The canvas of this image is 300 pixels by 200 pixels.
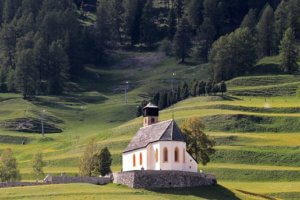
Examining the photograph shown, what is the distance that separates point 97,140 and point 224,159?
2774cm

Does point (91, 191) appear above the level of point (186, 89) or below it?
below

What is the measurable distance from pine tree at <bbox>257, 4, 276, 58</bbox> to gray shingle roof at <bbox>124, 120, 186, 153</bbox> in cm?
9190

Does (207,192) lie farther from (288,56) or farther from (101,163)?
(288,56)

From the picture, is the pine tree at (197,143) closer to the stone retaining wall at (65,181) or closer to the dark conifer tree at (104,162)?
→ the dark conifer tree at (104,162)

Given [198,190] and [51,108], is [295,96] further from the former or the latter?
[198,190]

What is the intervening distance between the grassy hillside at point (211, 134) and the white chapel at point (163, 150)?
5.39m

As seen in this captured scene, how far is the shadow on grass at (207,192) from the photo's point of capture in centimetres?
8906

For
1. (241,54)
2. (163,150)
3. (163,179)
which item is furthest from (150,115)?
(241,54)

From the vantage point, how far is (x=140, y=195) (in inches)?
3425

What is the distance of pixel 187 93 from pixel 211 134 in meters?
37.4

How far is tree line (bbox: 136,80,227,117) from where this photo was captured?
157000 mm

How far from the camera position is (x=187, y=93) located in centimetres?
16262

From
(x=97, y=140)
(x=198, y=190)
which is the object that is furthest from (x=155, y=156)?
(x=97, y=140)

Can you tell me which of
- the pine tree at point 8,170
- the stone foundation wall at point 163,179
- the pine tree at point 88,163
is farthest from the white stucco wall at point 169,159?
the pine tree at point 8,170
